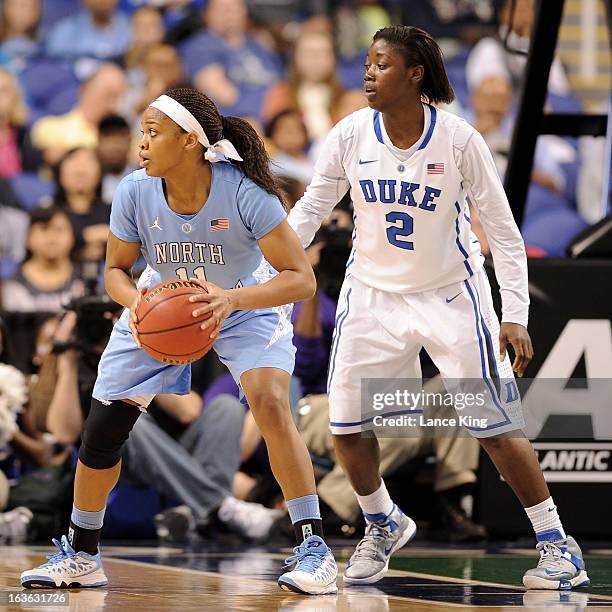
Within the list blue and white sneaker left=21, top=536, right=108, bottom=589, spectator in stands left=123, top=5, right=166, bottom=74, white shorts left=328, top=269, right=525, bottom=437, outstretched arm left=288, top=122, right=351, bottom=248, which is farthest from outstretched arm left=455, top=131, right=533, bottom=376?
spectator in stands left=123, top=5, right=166, bottom=74

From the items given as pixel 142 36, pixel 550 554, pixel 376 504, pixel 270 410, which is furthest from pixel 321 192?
pixel 142 36

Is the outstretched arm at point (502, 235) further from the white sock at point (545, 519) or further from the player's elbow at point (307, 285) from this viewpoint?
the player's elbow at point (307, 285)

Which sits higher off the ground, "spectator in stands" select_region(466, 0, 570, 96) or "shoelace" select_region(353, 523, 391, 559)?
"spectator in stands" select_region(466, 0, 570, 96)

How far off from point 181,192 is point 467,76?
8262mm

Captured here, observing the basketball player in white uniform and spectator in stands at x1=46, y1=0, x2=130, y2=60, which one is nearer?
the basketball player in white uniform

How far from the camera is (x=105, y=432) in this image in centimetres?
452

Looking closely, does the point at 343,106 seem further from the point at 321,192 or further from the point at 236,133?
the point at 236,133

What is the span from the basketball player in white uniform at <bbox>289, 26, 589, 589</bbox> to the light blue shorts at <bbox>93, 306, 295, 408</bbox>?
445 mm

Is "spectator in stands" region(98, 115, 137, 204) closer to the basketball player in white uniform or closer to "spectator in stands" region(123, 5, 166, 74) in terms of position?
"spectator in stands" region(123, 5, 166, 74)

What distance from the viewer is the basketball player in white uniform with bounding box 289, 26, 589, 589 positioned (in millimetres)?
4805

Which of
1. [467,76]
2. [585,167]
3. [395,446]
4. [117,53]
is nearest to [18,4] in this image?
[117,53]

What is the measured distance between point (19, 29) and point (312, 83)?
2.92 meters

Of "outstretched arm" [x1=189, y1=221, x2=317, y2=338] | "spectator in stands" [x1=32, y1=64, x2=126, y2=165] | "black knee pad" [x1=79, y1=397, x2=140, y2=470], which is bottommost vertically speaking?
"black knee pad" [x1=79, y1=397, x2=140, y2=470]

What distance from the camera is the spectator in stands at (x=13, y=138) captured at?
436 inches
